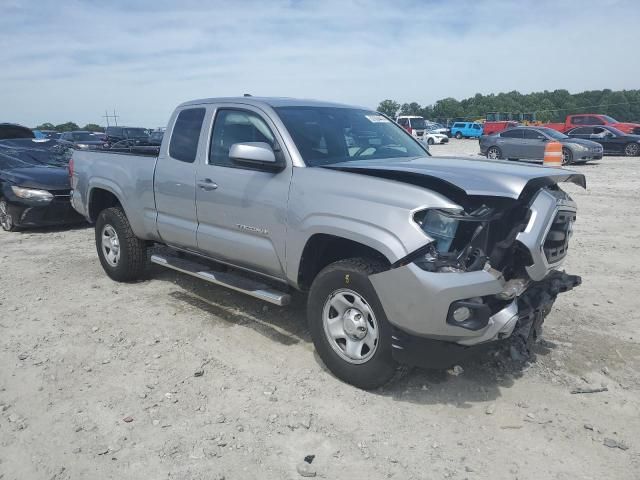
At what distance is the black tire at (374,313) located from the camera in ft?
11.2

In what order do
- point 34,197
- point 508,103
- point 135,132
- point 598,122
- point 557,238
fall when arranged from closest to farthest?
point 557,238 → point 34,197 → point 135,132 → point 598,122 → point 508,103

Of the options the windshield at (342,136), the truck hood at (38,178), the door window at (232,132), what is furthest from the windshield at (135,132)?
the windshield at (342,136)

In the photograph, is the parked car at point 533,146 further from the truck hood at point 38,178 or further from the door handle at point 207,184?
the door handle at point 207,184

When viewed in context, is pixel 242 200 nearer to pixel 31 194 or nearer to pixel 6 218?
pixel 31 194

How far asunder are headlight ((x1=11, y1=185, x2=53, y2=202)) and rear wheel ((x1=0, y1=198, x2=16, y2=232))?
318mm

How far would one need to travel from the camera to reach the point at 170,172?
5.07 metres

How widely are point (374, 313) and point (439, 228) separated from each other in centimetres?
67

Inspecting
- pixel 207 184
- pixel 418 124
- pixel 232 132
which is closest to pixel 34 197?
pixel 207 184

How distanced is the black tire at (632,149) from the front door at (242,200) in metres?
23.3

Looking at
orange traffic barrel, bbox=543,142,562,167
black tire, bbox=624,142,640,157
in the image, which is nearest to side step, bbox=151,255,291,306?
orange traffic barrel, bbox=543,142,562,167

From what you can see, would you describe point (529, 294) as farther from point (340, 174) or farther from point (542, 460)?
point (340, 174)

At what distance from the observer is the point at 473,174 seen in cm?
344

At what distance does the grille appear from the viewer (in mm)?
3500

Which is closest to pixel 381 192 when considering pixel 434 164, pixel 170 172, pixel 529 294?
pixel 434 164
